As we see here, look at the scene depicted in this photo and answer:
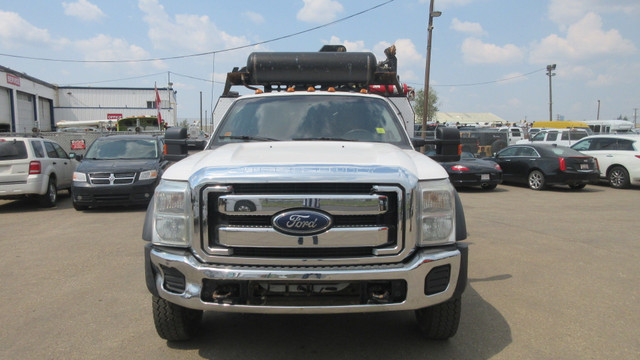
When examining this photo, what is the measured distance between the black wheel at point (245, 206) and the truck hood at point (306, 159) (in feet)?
0.60

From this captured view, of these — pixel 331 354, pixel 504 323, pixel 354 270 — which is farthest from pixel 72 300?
pixel 504 323

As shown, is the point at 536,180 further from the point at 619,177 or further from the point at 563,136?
the point at 563,136

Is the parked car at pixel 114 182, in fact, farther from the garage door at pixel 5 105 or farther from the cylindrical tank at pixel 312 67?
the garage door at pixel 5 105

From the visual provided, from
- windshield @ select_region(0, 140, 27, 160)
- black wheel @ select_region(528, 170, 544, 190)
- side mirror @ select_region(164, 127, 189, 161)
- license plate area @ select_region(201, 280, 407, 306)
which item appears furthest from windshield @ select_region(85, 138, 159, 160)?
black wheel @ select_region(528, 170, 544, 190)

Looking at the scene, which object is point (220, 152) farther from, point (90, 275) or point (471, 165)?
point (471, 165)

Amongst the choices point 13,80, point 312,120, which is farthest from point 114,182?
point 13,80

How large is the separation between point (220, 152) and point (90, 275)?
2847mm

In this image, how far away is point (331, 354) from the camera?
3420 mm

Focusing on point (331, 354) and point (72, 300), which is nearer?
point (331, 354)

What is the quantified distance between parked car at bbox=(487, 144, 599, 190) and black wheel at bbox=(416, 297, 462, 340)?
12000 millimetres

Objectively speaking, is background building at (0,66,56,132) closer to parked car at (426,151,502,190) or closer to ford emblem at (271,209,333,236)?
parked car at (426,151,502,190)

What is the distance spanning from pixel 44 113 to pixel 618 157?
47984mm

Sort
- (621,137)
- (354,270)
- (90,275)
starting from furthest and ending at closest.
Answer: (621,137) < (90,275) < (354,270)

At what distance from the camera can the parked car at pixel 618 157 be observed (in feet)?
46.7
